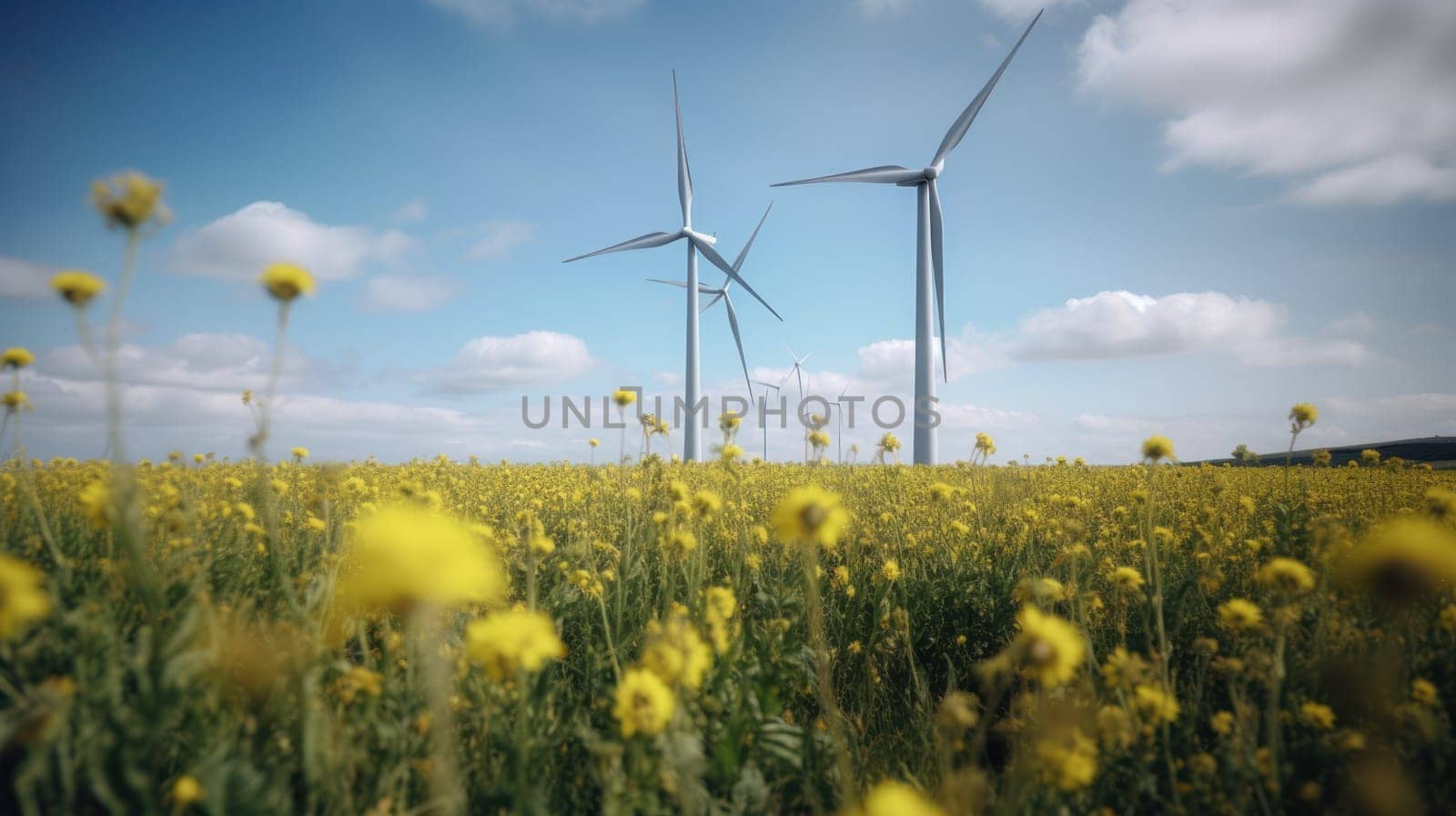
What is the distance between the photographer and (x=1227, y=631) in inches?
138

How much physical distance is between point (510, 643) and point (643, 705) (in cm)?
41

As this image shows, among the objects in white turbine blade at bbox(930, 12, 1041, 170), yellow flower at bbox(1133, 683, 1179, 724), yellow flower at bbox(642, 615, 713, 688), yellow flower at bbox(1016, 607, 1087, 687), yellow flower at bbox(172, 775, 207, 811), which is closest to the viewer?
yellow flower at bbox(172, 775, 207, 811)

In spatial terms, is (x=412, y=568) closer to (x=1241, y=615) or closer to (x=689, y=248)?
(x=1241, y=615)

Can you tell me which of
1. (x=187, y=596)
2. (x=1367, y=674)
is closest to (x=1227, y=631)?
(x=1367, y=674)

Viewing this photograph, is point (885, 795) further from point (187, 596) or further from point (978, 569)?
point (978, 569)

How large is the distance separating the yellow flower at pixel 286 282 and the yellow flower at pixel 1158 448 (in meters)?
4.20

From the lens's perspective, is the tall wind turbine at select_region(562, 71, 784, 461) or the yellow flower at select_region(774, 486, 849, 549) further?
the tall wind turbine at select_region(562, 71, 784, 461)

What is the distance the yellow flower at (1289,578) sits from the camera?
2062 mm

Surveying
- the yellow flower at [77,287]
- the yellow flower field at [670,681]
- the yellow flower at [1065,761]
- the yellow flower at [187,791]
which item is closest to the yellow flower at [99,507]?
the yellow flower field at [670,681]

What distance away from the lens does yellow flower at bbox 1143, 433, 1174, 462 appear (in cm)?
327

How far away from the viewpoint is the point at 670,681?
5.50 ft

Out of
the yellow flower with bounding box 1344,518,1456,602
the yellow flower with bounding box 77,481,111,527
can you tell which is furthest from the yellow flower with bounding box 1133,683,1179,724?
the yellow flower with bounding box 77,481,111,527

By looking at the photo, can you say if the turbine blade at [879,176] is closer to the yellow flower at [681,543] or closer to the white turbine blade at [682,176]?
the white turbine blade at [682,176]

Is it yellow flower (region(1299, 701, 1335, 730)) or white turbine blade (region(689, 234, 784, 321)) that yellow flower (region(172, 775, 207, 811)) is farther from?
white turbine blade (region(689, 234, 784, 321))
